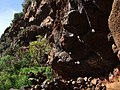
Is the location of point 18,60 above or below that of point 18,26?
below

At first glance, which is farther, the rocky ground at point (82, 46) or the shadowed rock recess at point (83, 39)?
the rocky ground at point (82, 46)

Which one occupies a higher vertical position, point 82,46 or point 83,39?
point 83,39

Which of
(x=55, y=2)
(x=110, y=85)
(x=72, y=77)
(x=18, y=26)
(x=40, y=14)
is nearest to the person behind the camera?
(x=110, y=85)

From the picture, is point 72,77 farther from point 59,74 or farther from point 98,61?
point 98,61

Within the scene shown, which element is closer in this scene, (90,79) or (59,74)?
(90,79)

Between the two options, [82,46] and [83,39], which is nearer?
[83,39]

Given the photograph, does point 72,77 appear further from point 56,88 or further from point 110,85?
point 110,85

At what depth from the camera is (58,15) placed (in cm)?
4362

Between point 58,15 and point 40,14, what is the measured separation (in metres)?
23.4

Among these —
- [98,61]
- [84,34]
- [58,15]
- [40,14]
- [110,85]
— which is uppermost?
[40,14]

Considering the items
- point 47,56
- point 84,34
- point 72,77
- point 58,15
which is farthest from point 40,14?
point 84,34

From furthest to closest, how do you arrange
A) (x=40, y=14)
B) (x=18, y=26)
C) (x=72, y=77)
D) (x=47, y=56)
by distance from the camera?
(x=18, y=26), (x=40, y=14), (x=47, y=56), (x=72, y=77)

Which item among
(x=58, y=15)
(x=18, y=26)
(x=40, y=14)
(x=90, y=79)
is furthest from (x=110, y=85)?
(x=18, y=26)

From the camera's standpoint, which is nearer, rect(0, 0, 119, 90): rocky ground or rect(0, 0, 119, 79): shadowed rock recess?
rect(0, 0, 119, 79): shadowed rock recess
